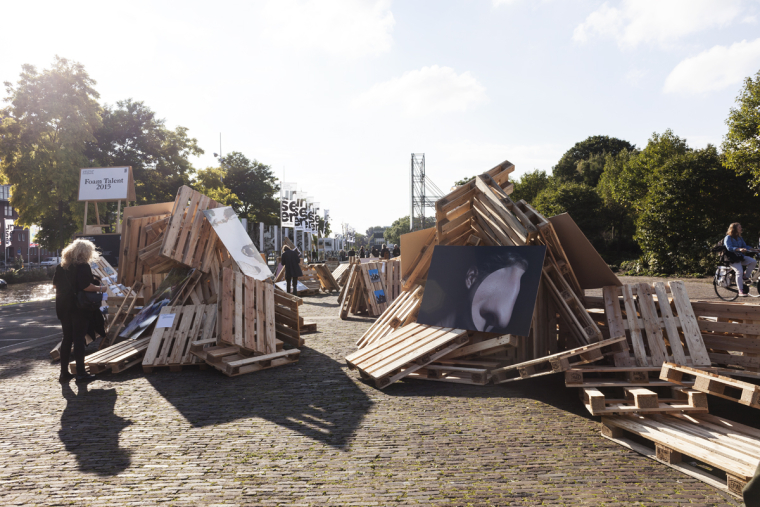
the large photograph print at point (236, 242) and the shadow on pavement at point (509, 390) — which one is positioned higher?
the large photograph print at point (236, 242)

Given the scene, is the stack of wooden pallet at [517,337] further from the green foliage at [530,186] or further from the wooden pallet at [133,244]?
the green foliage at [530,186]

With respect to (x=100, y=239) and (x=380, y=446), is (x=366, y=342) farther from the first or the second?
(x=100, y=239)

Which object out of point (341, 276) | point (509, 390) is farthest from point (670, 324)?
point (341, 276)

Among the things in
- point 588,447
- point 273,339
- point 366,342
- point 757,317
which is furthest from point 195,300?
point 757,317

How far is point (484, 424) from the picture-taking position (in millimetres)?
4762

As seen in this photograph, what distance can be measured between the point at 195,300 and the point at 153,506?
5788 mm

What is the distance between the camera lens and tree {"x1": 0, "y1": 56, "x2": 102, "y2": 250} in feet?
74.4

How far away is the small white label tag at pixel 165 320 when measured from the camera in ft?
25.5

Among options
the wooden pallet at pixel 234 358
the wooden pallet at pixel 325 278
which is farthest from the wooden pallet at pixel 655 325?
the wooden pallet at pixel 325 278

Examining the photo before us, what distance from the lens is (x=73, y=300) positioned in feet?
21.7

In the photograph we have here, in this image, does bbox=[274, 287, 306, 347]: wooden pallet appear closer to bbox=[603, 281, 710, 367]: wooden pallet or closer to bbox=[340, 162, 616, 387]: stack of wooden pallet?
bbox=[340, 162, 616, 387]: stack of wooden pallet

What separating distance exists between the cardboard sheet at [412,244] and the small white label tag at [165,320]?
13.3ft

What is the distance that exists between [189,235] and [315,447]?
5.86 meters

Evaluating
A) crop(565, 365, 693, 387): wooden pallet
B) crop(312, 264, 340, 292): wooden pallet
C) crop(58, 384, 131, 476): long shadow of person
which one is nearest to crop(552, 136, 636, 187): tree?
crop(312, 264, 340, 292): wooden pallet
